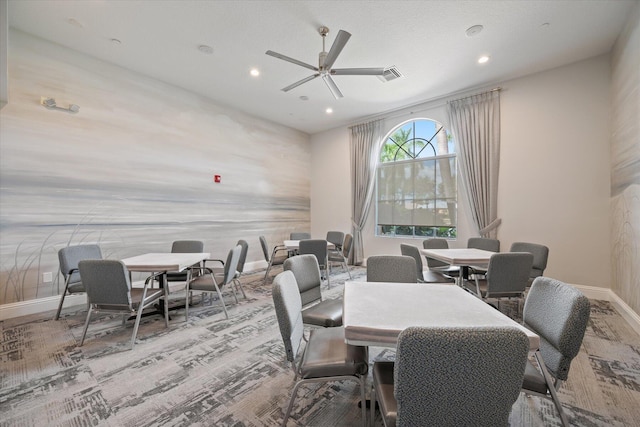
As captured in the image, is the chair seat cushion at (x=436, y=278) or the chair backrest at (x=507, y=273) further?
the chair seat cushion at (x=436, y=278)

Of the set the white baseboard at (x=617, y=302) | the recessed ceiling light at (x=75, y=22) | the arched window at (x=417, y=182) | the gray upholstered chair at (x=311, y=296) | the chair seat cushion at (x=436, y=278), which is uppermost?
the recessed ceiling light at (x=75, y=22)

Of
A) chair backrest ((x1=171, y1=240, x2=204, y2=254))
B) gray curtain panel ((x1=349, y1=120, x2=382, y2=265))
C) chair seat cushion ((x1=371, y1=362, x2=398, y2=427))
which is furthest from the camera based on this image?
gray curtain panel ((x1=349, y1=120, x2=382, y2=265))

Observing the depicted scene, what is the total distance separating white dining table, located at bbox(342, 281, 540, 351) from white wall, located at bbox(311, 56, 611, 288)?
11.3 feet

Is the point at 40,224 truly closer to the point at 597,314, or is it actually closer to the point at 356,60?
the point at 356,60

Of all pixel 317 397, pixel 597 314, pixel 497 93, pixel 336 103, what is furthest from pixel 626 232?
pixel 336 103

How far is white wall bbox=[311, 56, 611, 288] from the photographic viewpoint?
3732 mm

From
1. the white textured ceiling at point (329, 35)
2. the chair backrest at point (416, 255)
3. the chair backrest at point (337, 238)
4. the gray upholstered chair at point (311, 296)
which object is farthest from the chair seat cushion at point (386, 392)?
the chair backrest at point (337, 238)

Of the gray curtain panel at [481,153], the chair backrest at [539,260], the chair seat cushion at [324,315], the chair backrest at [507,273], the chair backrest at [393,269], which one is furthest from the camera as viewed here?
the gray curtain panel at [481,153]

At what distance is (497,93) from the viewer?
14.7 feet

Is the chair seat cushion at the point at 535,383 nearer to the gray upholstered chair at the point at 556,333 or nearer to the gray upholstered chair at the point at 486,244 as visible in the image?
the gray upholstered chair at the point at 556,333

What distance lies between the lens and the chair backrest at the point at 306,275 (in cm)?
209

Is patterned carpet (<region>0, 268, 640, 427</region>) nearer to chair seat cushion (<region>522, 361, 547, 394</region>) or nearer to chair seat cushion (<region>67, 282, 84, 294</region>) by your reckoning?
chair seat cushion (<region>67, 282, 84, 294</region>)

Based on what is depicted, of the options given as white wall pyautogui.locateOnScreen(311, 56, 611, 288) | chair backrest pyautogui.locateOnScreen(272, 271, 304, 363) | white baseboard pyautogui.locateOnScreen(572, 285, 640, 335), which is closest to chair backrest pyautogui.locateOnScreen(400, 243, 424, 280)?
white baseboard pyautogui.locateOnScreen(572, 285, 640, 335)

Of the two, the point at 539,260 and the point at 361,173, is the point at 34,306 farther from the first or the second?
the point at 539,260
